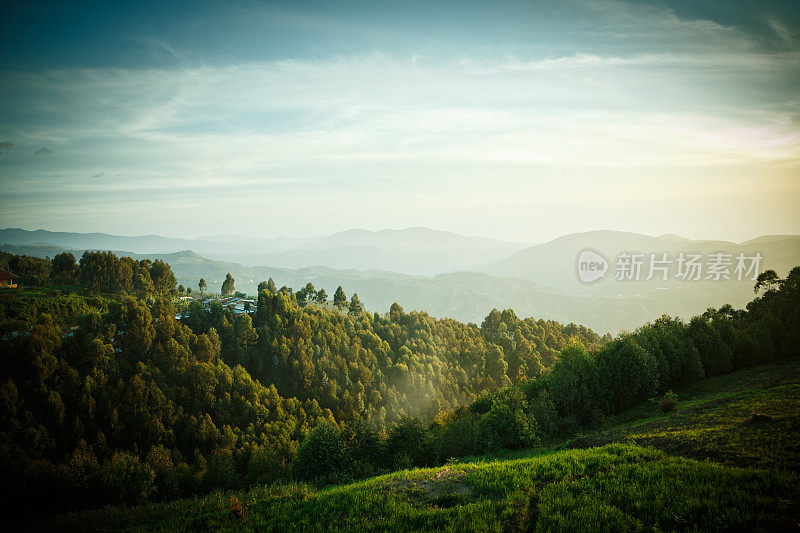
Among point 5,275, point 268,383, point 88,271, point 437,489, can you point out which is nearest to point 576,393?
point 437,489

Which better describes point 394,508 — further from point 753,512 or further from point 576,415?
point 576,415

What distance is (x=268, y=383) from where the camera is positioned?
96688 mm

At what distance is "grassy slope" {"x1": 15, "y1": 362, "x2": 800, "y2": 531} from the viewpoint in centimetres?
1284

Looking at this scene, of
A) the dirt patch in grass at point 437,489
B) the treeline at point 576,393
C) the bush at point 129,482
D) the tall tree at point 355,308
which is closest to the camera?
the dirt patch in grass at point 437,489

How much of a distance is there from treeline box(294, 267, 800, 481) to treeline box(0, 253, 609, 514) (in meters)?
2.26

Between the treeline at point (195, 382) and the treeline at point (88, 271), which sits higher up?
the treeline at point (88, 271)

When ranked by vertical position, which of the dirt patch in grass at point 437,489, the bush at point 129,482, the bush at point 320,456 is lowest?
the bush at point 129,482

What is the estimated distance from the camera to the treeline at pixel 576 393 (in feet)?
128

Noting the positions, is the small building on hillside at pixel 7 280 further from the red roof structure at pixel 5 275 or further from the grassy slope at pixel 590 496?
the grassy slope at pixel 590 496

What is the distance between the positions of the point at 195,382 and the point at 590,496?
289ft

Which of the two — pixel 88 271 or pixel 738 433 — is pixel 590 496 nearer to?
pixel 738 433

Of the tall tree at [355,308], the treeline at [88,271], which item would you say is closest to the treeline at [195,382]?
the treeline at [88,271]

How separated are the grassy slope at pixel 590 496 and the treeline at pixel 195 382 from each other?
63.2ft

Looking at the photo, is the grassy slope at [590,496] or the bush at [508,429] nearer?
the grassy slope at [590,496]
